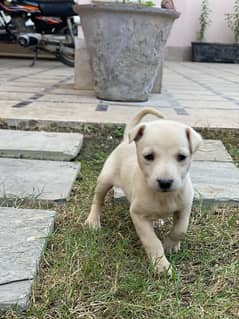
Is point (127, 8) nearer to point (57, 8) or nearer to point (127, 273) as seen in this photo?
point (127, 273)

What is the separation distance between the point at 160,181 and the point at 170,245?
0.26m

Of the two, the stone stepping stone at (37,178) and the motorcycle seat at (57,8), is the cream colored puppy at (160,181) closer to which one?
the stone stepping stone at (37,178)

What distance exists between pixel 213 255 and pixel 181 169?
0.91 feet

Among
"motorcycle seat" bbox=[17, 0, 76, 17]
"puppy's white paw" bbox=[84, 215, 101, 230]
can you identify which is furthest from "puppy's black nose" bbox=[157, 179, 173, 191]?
"motorcycle seat" bbox=[17, 0, 76, 17]

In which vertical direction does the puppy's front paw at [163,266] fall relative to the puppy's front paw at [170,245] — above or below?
above

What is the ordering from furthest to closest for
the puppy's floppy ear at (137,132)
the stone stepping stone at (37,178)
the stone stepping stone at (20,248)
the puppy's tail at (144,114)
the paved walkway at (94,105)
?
the paved walkway at (94,105) → the stone stepping stone at (37,178) → the puppy's tail at (144,114) → the puppy's floppy ear at (137,132) → the stone stepping stone at (20,248)

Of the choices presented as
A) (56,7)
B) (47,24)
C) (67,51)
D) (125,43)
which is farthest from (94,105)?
(47,24)

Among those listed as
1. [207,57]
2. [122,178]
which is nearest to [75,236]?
[122,178]

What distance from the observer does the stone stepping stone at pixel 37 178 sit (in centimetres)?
178

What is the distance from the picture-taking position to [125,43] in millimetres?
3322

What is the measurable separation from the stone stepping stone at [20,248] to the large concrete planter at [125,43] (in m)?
1.97

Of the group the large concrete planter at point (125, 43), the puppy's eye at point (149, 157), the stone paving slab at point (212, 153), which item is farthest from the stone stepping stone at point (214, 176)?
the large concrete planter at point (125, 43)

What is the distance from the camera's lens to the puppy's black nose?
1.29 meters

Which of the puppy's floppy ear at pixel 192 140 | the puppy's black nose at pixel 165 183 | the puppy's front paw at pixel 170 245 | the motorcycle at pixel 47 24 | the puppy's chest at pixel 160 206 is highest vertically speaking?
the puppy's floppy ear at pixel 192 140
